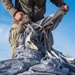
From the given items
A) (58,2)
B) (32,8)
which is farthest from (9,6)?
(58,2)

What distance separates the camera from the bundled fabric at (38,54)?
14.6 feet

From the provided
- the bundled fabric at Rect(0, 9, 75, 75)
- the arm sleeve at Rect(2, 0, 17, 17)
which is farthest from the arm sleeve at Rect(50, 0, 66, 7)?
the arm sleeve at Rect(2, 0, 17, 17)

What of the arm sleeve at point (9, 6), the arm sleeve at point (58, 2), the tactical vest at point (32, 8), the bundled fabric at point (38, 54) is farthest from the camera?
the arm sleeve at point (58, 2)

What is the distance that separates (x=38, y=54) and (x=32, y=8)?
2.61ft

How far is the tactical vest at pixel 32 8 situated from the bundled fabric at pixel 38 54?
0.12 meters

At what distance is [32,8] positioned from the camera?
18.7 feet

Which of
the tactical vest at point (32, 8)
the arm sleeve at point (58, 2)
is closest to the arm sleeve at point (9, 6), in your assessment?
the tactical vest at point (32, 8)

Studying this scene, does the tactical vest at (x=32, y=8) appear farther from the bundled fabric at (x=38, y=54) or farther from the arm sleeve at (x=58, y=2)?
the arm sleeve at (x=58, y=2)

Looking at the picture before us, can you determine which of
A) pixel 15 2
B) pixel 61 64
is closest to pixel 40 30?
pixel 15 2

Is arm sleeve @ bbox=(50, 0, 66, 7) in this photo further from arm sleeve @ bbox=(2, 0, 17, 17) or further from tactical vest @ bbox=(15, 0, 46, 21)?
arm sleeve @ bbox=(2, 0, 17, 17)

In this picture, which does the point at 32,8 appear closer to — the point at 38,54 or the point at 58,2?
the point at 58,2

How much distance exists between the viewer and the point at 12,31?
5.62 metres

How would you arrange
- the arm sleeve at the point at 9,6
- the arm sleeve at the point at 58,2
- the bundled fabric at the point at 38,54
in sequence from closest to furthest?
the bundled fabric at the point at 38,54 < the arm sleeve at the point at 9,6 < the arm sleeve at the point at 58,2

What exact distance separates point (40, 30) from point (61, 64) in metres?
0.96
